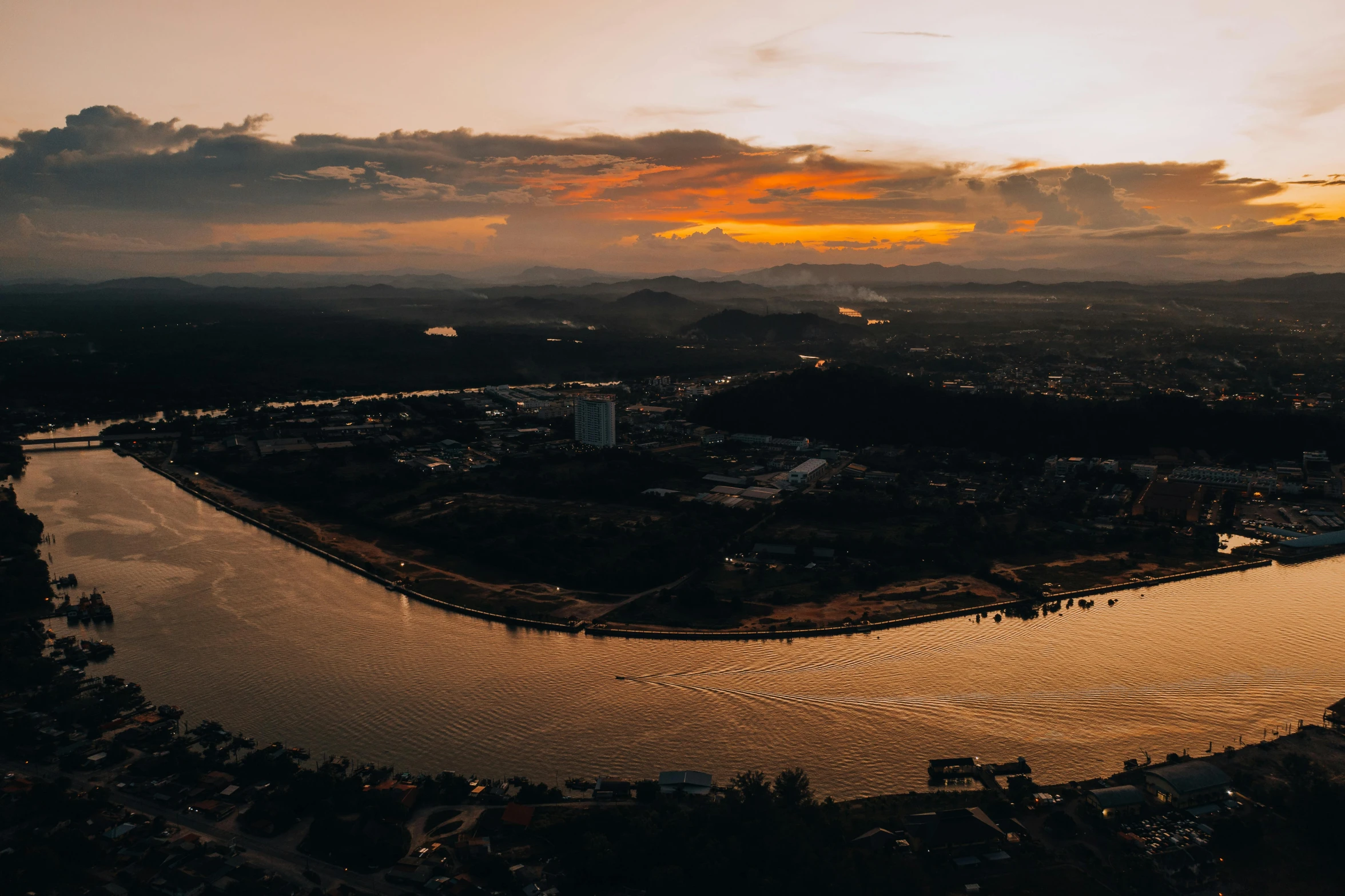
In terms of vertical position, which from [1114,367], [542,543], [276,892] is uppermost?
[1114,367]

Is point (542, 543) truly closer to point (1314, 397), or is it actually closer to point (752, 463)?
point (752, 463)

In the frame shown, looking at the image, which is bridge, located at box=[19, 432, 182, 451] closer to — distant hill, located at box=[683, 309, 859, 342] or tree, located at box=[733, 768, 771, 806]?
tree, located at box=[733, 768, 771, 806]

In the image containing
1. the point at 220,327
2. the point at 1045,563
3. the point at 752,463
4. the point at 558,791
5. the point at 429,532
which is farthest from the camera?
the point at 220,327

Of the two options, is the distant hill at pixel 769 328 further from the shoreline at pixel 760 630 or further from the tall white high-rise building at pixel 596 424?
the shoreline at pixel 760 630

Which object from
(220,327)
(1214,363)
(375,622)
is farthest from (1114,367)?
(220,327)

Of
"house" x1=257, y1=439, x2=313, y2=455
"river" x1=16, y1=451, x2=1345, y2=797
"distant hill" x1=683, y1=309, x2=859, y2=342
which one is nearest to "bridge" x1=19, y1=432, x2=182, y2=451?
"house" x1=257, y1=439, x2=313, y2=455

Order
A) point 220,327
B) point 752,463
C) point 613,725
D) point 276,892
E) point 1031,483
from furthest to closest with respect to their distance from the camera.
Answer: point 220,327, point 752,463, point 1031,483, point 613,725, point 276,892

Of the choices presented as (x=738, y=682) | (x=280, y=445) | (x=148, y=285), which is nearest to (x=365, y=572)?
(x=738, y=682)
